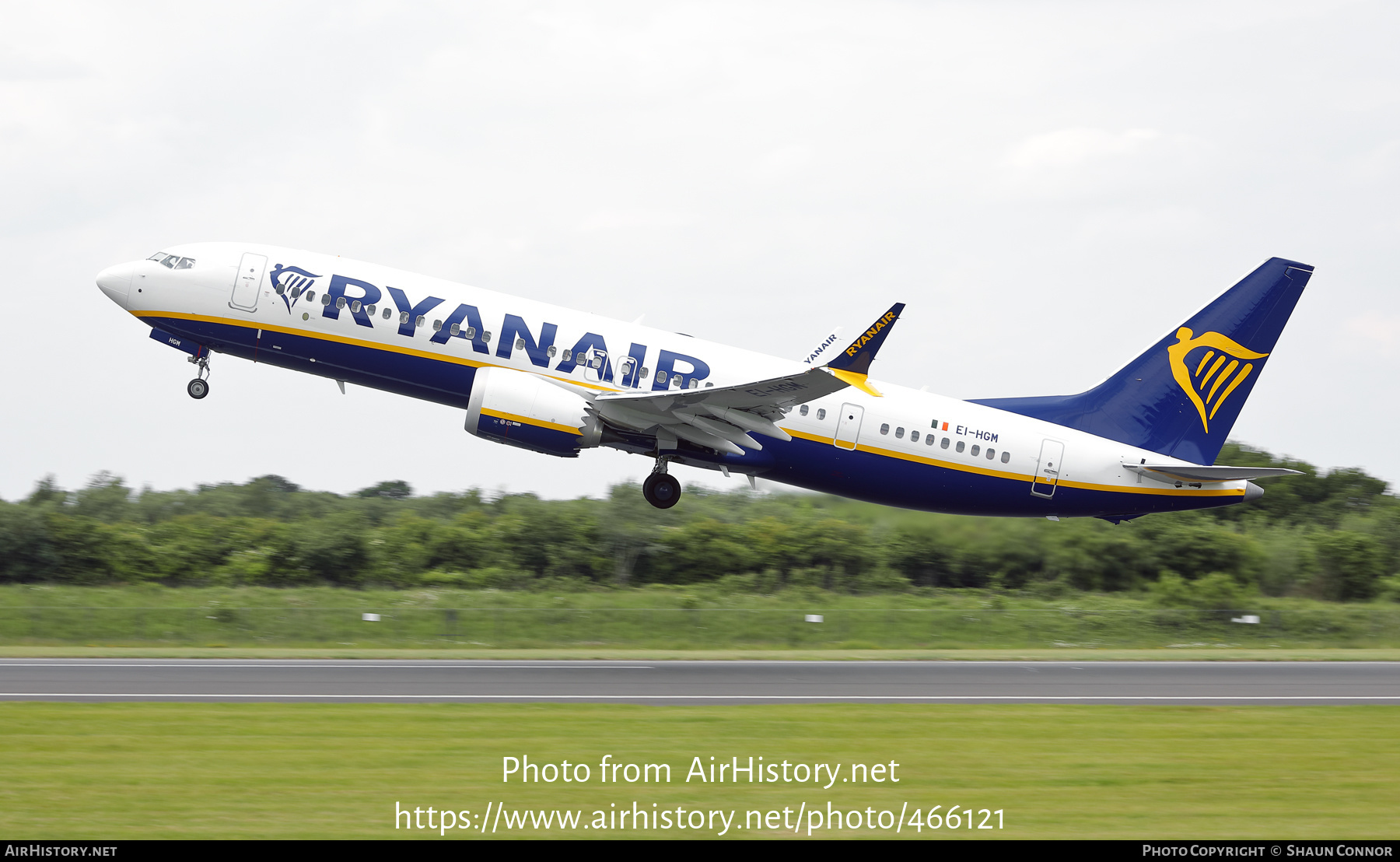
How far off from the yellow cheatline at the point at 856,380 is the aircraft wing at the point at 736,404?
0.02 meters

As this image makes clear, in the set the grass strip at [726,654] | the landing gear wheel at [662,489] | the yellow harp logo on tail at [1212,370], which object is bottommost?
the grass strip at [726,654]

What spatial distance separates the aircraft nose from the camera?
30.4 metres

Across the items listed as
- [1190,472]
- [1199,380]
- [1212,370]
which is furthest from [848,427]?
[1212,370]

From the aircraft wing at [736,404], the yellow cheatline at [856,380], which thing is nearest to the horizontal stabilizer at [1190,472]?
the yellow cheatline at [856,380]

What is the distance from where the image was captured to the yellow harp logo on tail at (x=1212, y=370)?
35.5 meters

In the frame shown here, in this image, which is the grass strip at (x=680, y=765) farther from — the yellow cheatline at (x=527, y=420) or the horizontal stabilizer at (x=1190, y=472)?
the horizontal stabilizer at (x=1190, y=472)

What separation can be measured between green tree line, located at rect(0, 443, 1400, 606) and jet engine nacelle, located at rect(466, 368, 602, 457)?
18.1 metres

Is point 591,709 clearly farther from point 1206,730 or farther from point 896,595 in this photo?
point 896,595

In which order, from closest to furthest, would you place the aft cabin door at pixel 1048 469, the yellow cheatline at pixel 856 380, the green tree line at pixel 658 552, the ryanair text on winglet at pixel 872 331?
the ryanair text on winglet at pixel 872 331, the yellow cheatline at pixel 856 380, the aft cabin door at pixel 1048 469, the green tree line at pixel 658 552

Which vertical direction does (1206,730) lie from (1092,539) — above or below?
below

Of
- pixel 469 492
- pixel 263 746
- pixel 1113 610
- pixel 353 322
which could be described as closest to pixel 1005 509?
pixel 1113 610

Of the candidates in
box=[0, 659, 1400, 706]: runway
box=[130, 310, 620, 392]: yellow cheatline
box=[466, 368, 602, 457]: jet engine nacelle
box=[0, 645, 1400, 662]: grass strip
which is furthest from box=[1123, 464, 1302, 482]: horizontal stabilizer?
box=[466, 368, 602, 457]: jet engine nacelle

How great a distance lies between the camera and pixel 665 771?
690 inches

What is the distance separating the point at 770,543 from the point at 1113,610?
13213 mm
